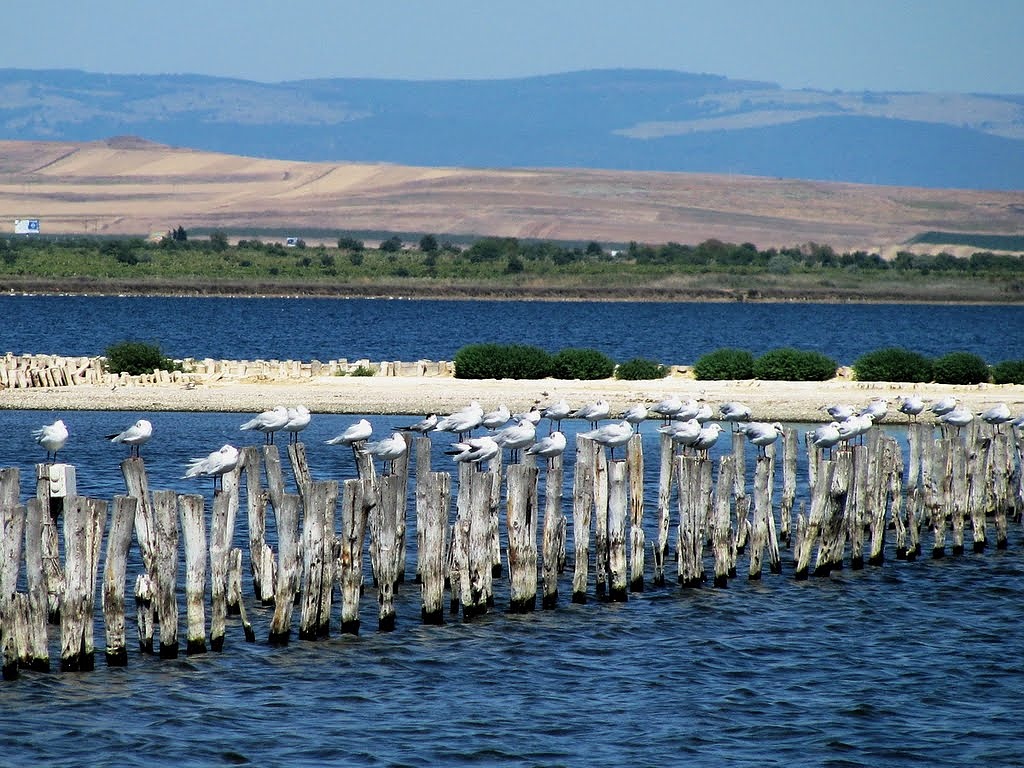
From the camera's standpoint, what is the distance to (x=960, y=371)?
41250 millimetres

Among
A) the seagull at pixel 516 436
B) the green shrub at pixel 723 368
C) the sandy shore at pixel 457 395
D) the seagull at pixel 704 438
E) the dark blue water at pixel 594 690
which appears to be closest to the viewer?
the dark blue water at pixel 594 690

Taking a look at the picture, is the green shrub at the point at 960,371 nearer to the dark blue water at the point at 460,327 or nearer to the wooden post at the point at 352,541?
the dark blue water at the point at 460,327

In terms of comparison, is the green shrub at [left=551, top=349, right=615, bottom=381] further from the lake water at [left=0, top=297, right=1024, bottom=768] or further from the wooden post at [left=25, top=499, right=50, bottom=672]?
the wooden post at [left=25, top=499, right=50, bottom=672]

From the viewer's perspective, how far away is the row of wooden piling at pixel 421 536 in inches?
605

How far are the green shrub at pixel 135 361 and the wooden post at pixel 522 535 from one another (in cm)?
2592

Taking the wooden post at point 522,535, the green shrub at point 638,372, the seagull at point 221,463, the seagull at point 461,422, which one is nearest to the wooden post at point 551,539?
the wooden post at point 522,535

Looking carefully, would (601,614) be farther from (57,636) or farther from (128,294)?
(128,294)

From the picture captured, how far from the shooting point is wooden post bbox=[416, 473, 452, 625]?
57.5ft

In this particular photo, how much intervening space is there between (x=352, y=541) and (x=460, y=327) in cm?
7560

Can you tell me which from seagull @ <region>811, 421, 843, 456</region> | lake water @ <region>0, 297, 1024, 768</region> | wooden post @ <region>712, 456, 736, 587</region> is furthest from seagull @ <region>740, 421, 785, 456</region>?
wooden post @ <region>712, 456, 736, 587</region>

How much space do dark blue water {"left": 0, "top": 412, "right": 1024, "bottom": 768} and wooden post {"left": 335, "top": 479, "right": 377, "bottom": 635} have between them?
475 millimetres

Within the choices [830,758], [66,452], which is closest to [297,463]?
[830,758]

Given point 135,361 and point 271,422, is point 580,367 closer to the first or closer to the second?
point 135,361

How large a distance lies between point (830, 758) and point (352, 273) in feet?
459
